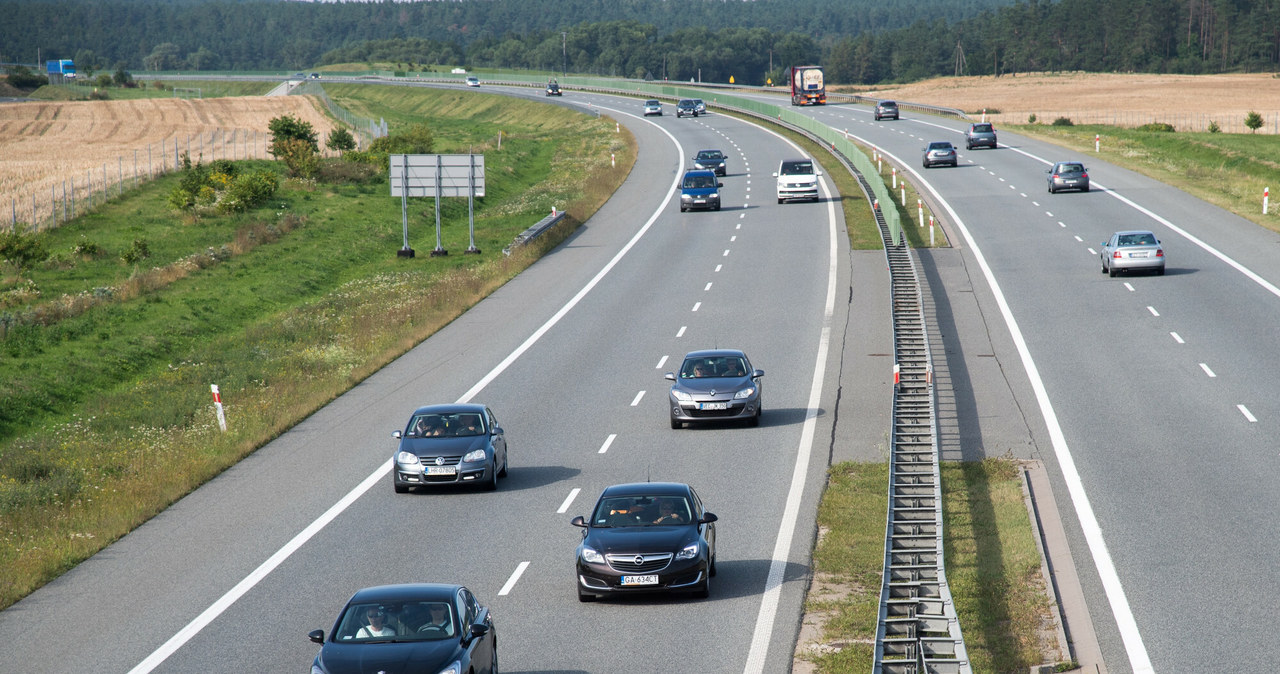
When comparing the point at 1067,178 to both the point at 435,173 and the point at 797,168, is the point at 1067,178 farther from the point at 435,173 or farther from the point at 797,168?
the point at 435,173

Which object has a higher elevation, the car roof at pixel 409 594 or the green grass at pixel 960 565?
the car roof at pixel 409 594

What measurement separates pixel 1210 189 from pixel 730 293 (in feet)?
99.6

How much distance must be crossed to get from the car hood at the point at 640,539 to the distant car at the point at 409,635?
334cm

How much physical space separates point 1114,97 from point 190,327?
12178cm

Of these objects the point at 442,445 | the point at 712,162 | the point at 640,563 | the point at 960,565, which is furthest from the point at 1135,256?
the point at 712,162

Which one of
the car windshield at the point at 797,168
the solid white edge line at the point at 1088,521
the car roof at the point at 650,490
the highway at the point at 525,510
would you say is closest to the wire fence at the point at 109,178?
the highway at the point at 525,510

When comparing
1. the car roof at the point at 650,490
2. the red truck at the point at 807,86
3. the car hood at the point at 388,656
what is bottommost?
the car hood at the point at 388,656

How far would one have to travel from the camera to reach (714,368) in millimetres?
28172

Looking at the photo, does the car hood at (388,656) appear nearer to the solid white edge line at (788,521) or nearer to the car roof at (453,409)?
the solid white edge line at (788,521)

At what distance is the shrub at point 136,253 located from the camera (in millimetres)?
50719

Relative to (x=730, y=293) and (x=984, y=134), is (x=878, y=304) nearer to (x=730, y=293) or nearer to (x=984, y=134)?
(x=730, y=293)

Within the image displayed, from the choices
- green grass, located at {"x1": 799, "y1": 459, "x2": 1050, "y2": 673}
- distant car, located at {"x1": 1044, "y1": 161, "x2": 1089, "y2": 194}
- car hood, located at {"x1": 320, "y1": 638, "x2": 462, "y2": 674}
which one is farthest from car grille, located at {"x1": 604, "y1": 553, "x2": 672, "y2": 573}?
distant car, located at {"x1": 1044, "y1": 161, "x2": 1089, "y2": 194}

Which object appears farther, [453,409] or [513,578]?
[453,409]

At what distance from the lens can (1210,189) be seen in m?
61.6
